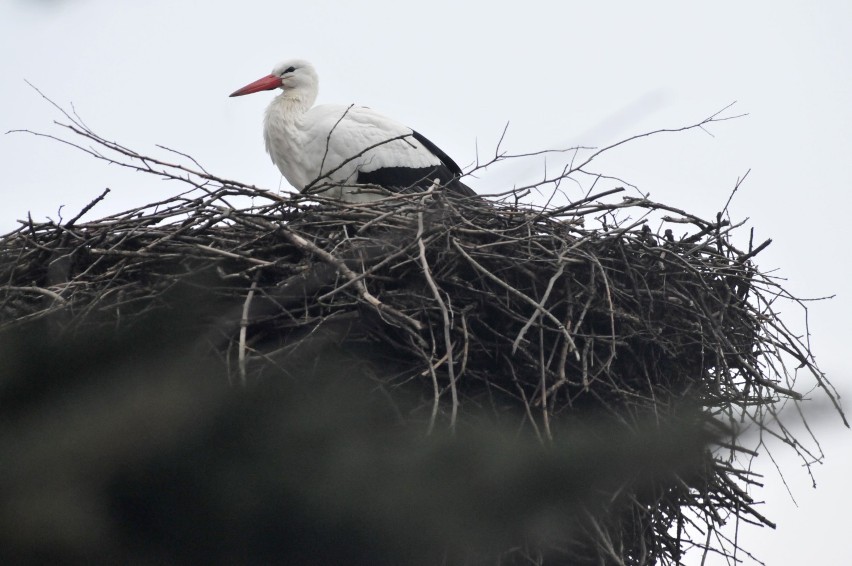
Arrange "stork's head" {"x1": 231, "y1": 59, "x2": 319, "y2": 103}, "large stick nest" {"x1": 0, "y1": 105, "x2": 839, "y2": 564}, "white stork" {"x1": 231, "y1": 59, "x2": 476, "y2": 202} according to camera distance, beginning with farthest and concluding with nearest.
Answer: "stork's head" {"x1": 231, "y1": 59, "x2": 319, "y2": 103}, "white stork" {"x1": 231, "y1": 59, "x2": 476, "y2": 202}, "large stick nest" {"x1": 0, "y1": 105, "x2": 839, "y2": 564}

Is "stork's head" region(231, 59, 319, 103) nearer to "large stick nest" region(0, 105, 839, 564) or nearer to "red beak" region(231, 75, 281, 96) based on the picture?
"red beak" region(231, 75, 281, 96)

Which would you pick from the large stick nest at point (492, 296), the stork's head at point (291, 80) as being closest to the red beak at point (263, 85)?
the stork's head at point (291, 80)

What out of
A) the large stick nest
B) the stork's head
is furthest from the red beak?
Answer: the large stick nest

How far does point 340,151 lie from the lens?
459 centimetres

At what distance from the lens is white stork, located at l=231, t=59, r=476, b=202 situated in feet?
15.0

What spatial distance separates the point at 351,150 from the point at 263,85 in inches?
33.6

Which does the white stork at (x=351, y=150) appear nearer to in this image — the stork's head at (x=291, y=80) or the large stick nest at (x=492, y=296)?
the stork's head at (x=291, y=80)

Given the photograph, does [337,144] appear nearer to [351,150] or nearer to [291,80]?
[351,150]

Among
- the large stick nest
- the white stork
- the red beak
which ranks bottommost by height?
the large stick nest

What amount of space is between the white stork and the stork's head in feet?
0.53

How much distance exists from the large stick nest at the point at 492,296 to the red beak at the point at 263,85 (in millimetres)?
1820

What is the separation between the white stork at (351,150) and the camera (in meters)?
4.56

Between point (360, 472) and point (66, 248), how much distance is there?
2413 mm

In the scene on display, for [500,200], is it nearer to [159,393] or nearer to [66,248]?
[66,248]
